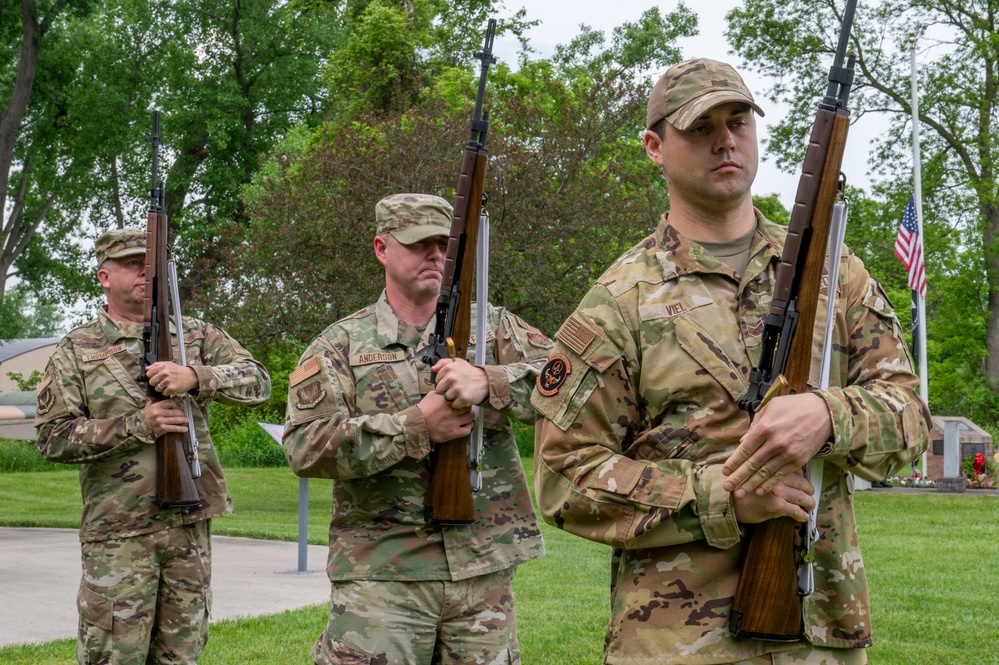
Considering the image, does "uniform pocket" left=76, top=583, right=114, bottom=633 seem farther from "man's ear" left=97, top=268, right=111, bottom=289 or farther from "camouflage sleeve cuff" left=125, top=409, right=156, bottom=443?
"man's ear" left=97, top=268, right=111, bottom=289

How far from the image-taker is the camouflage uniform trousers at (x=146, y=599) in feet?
18.8

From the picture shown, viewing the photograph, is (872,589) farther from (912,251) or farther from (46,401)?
(912,251)

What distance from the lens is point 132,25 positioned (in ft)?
124

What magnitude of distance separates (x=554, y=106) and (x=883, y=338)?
1677 cm

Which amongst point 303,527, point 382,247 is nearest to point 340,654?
point 382,247

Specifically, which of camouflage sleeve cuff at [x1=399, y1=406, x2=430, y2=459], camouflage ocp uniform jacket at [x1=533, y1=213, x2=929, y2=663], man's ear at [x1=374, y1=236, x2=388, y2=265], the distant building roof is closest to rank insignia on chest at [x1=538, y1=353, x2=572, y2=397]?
camouflage ocp uniform jacket at [x1=533, y1=213, x2=929, y2=663]

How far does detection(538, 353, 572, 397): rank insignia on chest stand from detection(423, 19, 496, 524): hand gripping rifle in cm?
143

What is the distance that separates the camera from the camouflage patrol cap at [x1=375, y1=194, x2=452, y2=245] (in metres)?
4.70

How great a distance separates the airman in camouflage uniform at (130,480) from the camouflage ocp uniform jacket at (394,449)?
5.33ft

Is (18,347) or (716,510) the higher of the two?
(18,347)

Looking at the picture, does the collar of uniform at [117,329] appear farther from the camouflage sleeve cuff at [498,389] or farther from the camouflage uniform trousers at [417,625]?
the camouflage sleeve cuff at [498,389]

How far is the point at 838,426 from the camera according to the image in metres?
2.60

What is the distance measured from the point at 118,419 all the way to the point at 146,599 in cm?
91

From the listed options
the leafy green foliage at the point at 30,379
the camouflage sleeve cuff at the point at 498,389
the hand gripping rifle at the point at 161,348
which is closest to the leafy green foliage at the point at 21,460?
the leafy green foliage at the point at 30,379
